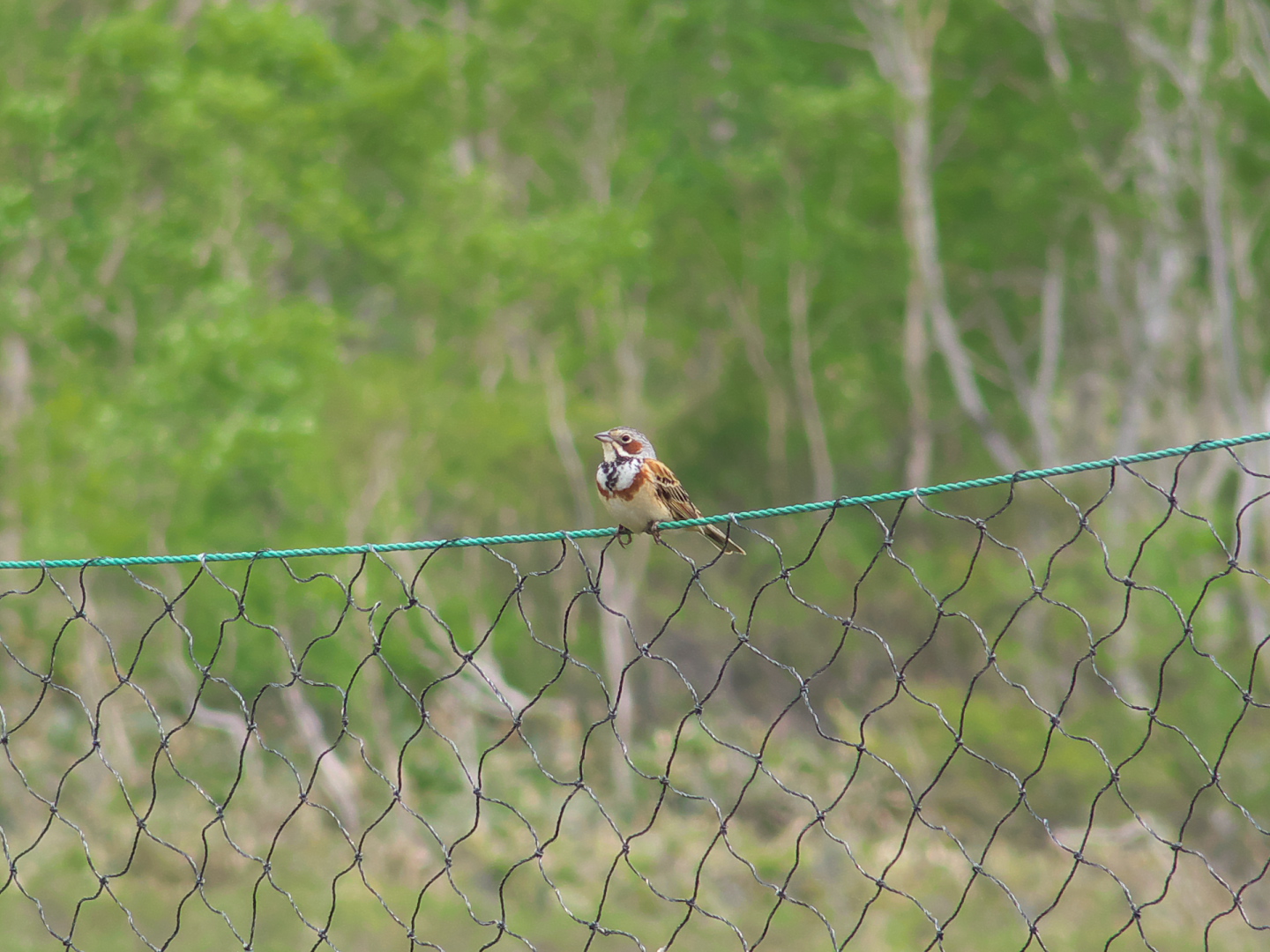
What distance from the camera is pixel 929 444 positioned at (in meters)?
17.3

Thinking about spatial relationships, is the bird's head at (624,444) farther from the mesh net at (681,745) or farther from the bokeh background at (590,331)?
the bokeh background at (590,331)

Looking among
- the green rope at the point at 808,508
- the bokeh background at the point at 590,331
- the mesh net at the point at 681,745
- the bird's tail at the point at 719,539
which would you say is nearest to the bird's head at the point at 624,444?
the bird's tail at the point at 719,539

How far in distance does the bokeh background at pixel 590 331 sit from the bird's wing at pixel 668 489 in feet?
29.3

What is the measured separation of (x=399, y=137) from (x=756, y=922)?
9109 mm

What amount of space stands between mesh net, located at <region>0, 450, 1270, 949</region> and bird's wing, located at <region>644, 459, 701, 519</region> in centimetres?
727

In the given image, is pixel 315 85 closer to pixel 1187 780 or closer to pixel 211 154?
pixel 211 154

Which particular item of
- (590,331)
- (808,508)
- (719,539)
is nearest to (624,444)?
(719,539)

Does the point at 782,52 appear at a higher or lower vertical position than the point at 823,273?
higher

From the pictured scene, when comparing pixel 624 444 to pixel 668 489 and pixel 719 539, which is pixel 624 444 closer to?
pixel 668 489

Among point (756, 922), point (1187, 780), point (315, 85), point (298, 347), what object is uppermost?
point (315, 85)

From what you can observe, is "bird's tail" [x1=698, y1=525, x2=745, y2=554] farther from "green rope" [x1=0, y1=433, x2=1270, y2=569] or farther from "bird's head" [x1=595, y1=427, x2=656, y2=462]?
"green rope" [x1=0, y1=433, x2=1270, y2=569]

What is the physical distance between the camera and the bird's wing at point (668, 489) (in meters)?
4.88

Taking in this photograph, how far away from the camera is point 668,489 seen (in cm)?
495

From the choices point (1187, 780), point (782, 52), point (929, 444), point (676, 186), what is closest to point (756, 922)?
point (1187, 780)
